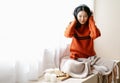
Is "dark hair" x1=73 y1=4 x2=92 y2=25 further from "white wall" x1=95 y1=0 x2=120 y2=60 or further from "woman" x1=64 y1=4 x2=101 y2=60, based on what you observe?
"white wall" x1=95 y1=0 x2=120 y2=60

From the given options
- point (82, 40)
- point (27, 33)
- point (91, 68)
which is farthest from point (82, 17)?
point (27, 33)

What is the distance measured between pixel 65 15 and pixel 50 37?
14.1 inches

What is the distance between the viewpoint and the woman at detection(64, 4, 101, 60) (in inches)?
84.2

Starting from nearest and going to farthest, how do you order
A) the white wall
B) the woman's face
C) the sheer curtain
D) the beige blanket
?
the sheer curtain
the beige blanket
the woman's face
the white wall


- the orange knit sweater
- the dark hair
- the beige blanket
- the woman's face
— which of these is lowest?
the beige blanket

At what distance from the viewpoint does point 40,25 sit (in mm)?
1817

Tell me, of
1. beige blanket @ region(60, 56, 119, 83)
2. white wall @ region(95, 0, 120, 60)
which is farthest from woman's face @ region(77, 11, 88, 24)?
white wall @ region(95, 0, 120, 60)

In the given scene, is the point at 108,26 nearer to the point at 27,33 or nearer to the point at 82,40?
the point at 82,40

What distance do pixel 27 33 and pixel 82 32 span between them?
747mm

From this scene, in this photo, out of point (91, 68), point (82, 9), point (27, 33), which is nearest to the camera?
point (27, 33)

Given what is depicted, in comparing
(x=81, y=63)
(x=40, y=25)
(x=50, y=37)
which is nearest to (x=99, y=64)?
(x=81, y=63)

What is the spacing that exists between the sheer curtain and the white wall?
0.81 m

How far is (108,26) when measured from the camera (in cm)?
275

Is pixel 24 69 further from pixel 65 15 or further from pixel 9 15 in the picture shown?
pixel 65 15
